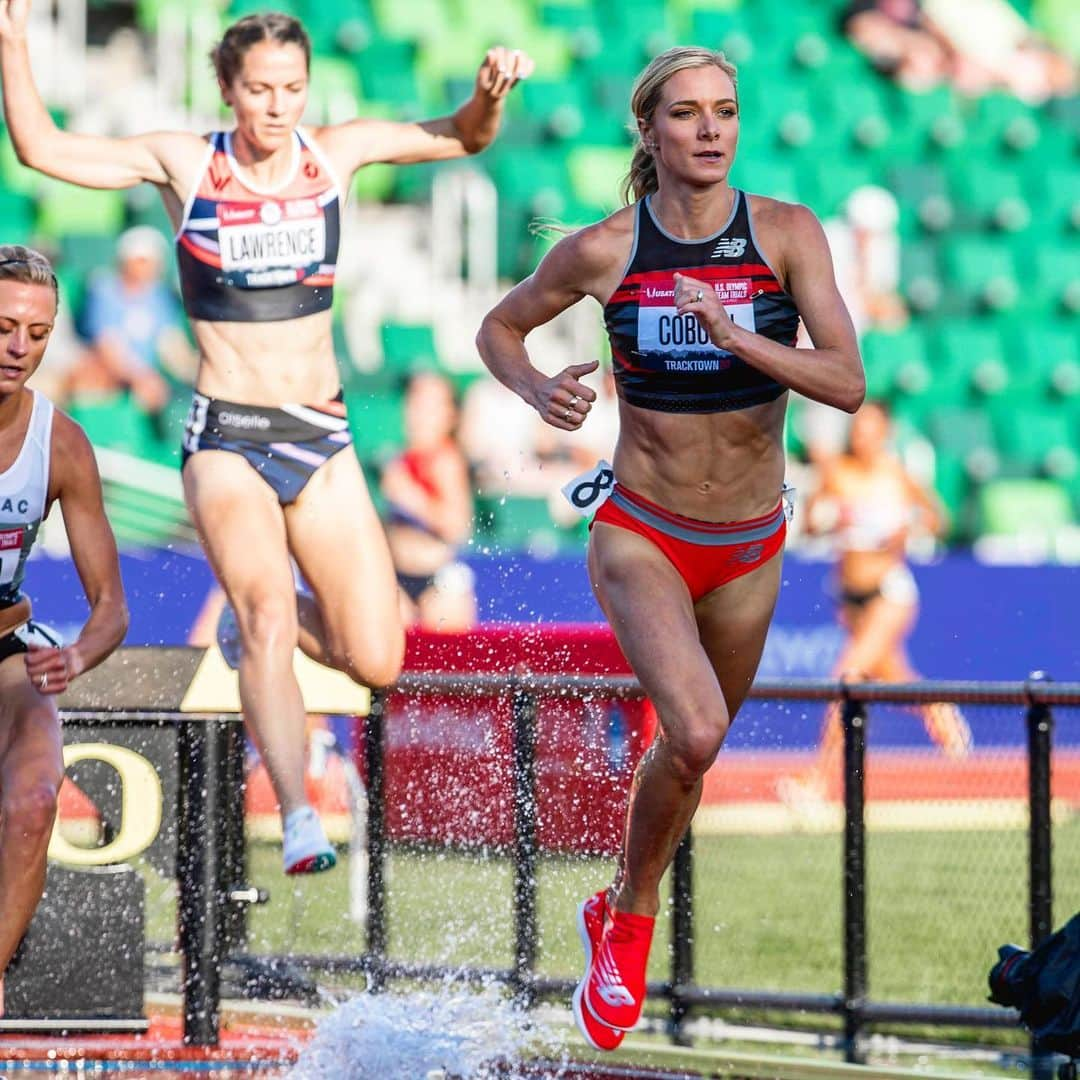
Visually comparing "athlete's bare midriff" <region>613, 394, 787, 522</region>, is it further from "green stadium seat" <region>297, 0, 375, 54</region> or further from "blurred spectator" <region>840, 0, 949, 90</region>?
"blurred spectator" <region>840, 0, 949, 90</region>

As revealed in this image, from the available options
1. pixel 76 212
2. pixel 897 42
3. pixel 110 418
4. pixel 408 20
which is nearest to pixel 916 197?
pixel 897 42

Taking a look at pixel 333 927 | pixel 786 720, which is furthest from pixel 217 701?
pixel 786 720

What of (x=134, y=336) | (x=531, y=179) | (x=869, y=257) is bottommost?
(x=134, y=336)

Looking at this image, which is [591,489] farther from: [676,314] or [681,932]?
[681,932]

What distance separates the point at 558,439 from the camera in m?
13.6

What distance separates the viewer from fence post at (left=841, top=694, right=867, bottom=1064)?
21.9 feet

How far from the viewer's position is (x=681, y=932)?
22.7 feet

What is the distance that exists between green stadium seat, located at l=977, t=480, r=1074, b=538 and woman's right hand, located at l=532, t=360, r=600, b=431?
37.8ft

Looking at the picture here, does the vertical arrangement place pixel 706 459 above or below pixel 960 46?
below

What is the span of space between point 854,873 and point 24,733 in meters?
2.83

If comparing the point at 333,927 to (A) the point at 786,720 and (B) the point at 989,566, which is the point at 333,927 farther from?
(B) the point at 989,566

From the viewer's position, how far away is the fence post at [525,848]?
6.87 m

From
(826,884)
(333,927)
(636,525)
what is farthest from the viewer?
(826,884)

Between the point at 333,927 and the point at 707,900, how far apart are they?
5.07ft
